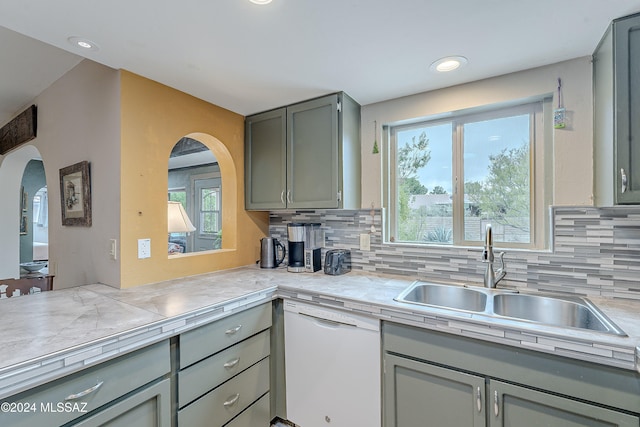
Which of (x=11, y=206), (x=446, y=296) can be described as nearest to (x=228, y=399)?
(x=446, y=296)

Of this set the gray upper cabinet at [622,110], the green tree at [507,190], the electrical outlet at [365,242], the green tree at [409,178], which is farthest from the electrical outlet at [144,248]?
the gray upper cabinet at [622,110]

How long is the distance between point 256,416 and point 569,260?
1.92 meters

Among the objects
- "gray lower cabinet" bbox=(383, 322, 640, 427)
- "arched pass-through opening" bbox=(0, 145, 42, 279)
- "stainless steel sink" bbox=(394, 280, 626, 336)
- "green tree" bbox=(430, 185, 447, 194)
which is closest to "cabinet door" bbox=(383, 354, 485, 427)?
"gray lower cabinet" bbox=(383, 322, 640, 427)

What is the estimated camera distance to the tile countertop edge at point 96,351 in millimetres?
843

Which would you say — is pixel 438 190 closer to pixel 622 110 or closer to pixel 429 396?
pixel 622 110

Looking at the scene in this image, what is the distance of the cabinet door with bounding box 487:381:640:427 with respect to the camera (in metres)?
1.00

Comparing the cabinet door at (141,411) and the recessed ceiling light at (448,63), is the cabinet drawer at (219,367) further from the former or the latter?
the recessed ceiling light at (448,63)

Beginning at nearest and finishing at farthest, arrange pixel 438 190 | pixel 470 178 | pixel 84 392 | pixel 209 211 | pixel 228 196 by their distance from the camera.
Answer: pixel 84 392 < pixel 470 178 < pixel 438 190 < pixel 228 196 < pixel 209 211

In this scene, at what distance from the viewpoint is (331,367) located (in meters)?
1.58

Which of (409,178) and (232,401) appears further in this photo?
(409,178)

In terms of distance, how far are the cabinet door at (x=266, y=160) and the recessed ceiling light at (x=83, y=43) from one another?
1108mm

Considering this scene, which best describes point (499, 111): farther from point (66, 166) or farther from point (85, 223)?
point (66, 166)

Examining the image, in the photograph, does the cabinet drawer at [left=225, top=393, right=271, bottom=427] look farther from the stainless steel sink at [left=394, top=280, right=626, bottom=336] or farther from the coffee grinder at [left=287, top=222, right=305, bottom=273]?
the stainless steel sink at [left=394, top=280, right=626, bottom=336]

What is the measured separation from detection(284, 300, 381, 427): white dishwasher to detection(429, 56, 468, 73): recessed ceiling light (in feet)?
4.59
